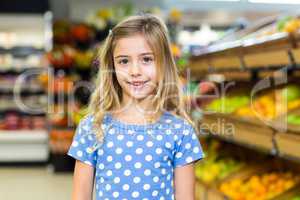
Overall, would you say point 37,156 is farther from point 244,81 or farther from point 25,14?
point 244,81

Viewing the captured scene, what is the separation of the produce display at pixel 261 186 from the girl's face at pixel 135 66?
2080 millimetres

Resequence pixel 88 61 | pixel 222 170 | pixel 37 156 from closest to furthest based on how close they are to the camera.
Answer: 1. pixel 222 170
2. pixel 88 61
3. pixel 37 156

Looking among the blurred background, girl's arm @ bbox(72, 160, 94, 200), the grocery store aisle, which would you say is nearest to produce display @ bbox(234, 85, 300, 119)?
the blurred background

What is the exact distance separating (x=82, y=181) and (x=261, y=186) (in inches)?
95.2

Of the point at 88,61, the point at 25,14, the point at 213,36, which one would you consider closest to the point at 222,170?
the point at 88,61

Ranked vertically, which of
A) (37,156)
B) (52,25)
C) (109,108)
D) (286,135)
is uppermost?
(52,25)

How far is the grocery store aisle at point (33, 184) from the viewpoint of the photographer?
21.7 ft

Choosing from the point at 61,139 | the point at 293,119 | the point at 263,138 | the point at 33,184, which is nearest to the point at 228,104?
the point at 263,138

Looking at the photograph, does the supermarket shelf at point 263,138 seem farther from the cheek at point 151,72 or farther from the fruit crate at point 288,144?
the cheek at point 151,72

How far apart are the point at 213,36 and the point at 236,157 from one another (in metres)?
7.19

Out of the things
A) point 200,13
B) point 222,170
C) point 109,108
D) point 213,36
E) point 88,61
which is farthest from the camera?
point 213,36

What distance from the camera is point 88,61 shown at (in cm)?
810

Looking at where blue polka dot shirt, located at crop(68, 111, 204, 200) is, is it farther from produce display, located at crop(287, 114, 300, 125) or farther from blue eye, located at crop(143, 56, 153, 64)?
produce display, located at crop(287, 114, 300, 125)

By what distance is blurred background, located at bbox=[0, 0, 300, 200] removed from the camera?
3807 mm
